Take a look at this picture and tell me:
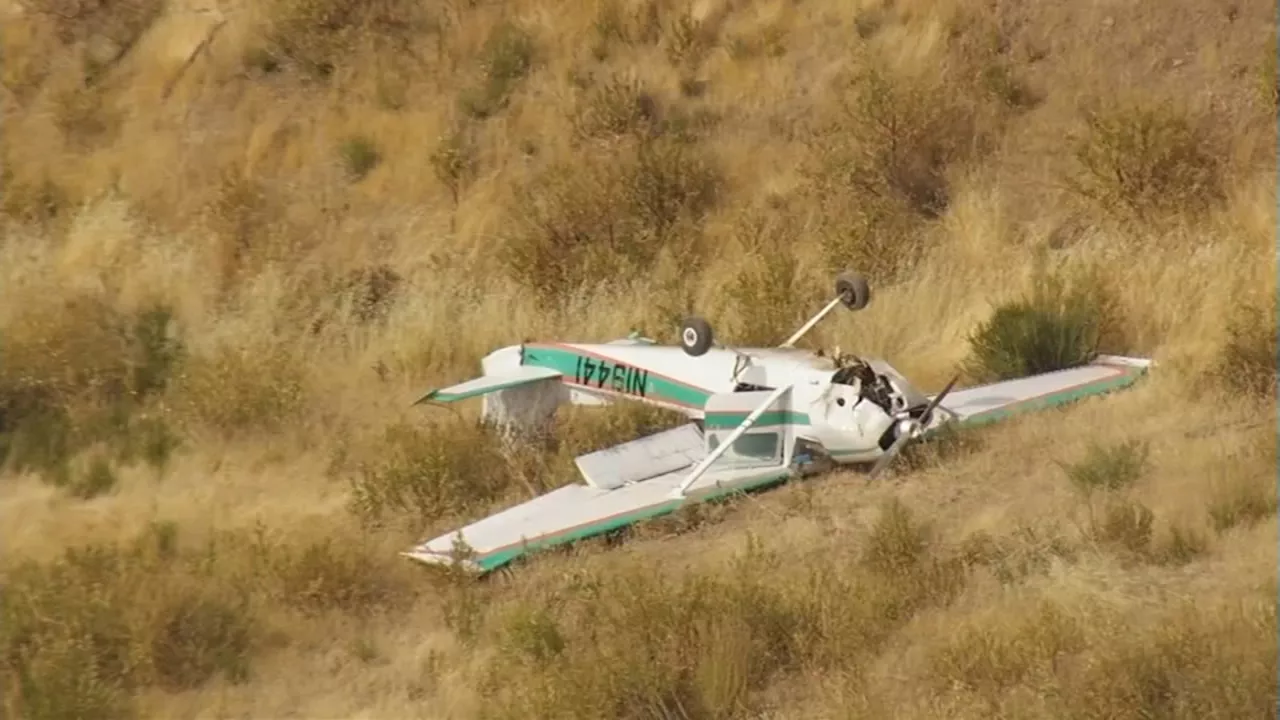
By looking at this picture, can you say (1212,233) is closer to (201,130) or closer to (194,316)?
(194,316)

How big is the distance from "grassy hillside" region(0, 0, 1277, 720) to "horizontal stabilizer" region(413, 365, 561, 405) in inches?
12.2

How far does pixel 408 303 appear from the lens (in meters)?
12.4

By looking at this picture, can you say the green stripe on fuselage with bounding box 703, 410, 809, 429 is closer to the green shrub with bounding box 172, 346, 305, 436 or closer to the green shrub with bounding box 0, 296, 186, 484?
the green shrub with bounding box 172, 346, 305, 436

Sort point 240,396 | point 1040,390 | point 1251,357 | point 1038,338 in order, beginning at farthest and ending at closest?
point 240,396
point 1038,338
point 1040,390
point 1251,357

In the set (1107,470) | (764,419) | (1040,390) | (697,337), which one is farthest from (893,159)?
(1107,470)

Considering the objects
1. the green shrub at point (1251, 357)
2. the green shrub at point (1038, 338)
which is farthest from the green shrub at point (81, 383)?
the green shrub at point (1251, 357)

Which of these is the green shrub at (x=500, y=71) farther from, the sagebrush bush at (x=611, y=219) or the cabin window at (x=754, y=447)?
the cabin window at (x=754, y=447)

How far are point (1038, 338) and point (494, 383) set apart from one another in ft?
11.7

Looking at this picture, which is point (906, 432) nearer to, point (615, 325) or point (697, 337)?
point (697, 337)

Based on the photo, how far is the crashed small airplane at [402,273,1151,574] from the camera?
743 centimetres

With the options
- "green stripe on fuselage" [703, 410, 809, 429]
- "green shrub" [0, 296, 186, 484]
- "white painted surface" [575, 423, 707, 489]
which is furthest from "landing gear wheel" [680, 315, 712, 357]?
"green shrub" [0, 296, 186, 484]

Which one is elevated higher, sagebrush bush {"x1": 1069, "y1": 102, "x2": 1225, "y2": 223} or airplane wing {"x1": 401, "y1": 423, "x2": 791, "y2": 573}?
sagebrush bush {"x1": 1069, "y1": 102, "x2": 1225, "y2": 223}

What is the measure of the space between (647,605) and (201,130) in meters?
10.6

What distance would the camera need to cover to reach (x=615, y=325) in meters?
11.1
